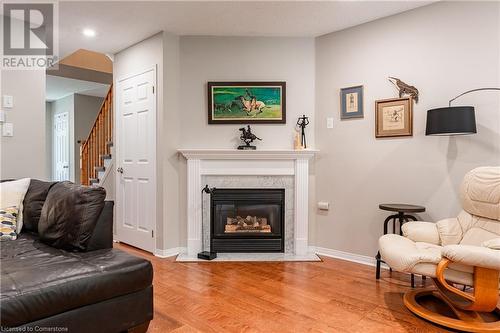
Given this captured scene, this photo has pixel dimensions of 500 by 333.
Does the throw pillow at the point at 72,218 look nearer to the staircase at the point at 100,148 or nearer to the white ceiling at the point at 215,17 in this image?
the white ceiling at the point at 215,17

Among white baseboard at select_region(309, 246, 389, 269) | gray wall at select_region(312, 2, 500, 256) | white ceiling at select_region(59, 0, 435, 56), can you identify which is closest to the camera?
gray wall at select_region(312, 2, 500, 256)

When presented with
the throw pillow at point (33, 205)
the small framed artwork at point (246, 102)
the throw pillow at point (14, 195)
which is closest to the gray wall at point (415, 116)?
the small framed artwork at point (246, 102)

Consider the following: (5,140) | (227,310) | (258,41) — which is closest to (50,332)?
(227,310)

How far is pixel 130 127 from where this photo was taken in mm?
3984

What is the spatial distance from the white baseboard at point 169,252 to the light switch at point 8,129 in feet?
6.30

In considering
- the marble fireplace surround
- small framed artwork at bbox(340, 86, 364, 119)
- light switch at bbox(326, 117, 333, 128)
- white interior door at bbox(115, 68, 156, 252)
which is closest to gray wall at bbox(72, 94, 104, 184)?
white interior door at bbox(115, 68, 156, 252)

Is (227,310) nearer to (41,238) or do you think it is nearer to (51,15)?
(41,238)

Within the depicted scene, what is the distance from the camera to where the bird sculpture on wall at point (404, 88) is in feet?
9.92

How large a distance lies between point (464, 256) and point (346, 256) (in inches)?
66.1

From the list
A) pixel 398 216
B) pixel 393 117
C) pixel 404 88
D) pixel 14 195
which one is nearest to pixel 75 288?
pixel 14 195

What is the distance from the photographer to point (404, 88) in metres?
3.08

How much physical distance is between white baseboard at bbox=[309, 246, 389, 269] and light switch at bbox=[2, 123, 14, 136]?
3.41 m

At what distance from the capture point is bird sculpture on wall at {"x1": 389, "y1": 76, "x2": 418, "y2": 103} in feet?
9.92

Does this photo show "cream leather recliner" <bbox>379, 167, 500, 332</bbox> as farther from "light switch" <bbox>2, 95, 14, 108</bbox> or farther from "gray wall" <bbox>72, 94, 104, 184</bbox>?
"gray wall" <bbox>72, 94, 104, 184</bbox>
